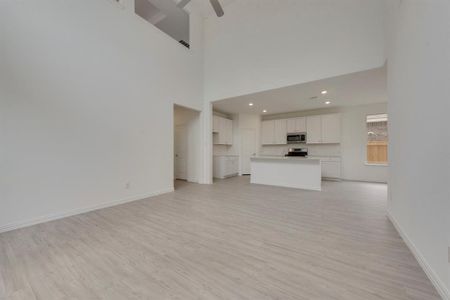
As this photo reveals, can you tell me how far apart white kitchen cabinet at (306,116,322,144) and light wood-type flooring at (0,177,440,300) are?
3716 millimetres

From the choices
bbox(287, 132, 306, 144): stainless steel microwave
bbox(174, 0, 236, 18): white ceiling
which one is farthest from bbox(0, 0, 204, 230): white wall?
bbox(287, 132, 306, 144): stainless steel microwave

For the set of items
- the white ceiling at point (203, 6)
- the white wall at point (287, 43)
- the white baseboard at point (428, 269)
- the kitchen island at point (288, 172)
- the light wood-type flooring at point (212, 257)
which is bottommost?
the light wood-type flooring at point (212, 257)

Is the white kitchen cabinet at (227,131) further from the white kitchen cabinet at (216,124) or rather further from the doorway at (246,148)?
the doorway at (246,148)

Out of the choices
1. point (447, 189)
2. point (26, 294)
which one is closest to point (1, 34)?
point (26, 294)

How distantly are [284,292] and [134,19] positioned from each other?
17.0 ft

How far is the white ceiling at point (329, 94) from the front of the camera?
371 cm

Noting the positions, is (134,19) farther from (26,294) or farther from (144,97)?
(26,294)

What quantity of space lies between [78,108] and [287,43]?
178 inches

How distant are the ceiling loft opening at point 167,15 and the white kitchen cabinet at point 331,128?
5.28 metres

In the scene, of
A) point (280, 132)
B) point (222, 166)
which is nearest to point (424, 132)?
point (222, 166)

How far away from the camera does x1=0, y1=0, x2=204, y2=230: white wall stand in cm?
233

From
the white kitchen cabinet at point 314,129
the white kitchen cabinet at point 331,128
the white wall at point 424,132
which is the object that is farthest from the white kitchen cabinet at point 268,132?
the white wall at point 424,132

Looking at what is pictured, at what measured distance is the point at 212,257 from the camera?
66.7 inches

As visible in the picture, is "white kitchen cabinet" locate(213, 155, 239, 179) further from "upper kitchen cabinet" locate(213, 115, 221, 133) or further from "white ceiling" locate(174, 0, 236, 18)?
"white ceiling" locate(174, 0, 236, 18)
